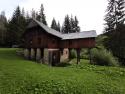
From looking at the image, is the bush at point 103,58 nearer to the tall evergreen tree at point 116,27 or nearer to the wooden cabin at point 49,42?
the wooden cabin at point 49,42

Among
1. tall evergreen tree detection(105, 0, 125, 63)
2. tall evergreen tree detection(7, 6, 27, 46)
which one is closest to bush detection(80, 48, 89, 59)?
tall evergreen tree detection(105, 0, 125, 63)

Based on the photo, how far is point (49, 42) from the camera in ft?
115

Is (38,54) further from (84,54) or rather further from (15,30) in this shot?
(15,30)

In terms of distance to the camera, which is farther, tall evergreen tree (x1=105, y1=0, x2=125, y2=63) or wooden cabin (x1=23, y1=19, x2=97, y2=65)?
tall evergreen tree (x1=105, y1=0, x2=125, y2=63)

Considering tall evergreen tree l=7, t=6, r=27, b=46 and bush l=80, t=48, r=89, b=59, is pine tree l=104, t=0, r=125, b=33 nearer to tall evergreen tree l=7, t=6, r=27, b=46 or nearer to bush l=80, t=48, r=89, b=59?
bush l=80, t=48, r=89, b=59

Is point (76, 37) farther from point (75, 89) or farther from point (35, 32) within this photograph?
point (75, 89)

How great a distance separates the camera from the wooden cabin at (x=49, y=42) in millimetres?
33500

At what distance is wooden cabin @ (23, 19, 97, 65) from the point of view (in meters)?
33.5

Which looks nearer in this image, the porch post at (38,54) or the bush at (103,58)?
the bush at (103,58)

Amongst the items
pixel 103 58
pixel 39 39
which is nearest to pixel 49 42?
pixel 39 39

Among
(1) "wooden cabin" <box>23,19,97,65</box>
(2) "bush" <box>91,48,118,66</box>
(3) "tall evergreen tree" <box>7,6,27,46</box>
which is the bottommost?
(2) "bush" <box>91,48,118,66</box>

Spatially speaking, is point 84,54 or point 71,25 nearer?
point 84,54

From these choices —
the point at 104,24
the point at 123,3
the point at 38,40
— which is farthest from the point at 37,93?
the point at 123,3

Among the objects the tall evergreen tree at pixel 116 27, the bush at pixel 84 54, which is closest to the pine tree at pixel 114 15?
the tall evergreen tree at pixel 116 27
